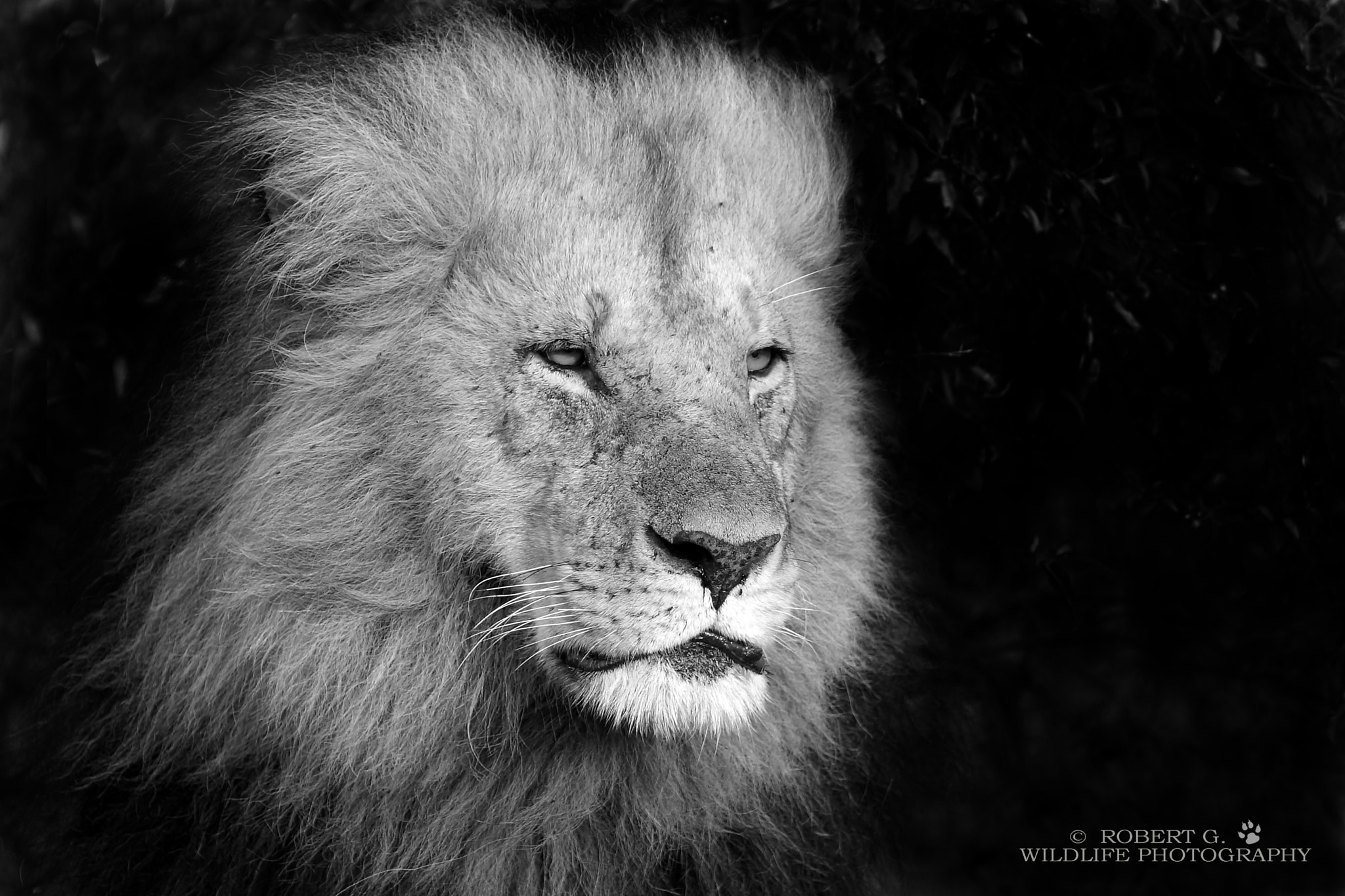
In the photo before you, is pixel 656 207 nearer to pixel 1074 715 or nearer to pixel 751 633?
pixel 751 633

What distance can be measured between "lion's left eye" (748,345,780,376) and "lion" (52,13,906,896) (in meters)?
0.01

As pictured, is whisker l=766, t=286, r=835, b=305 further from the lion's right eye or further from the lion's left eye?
the lion's right eye

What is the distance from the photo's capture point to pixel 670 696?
2240mm

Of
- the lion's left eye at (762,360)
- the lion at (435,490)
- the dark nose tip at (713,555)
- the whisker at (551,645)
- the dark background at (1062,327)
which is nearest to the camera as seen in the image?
the dark nose tip at (713,555)

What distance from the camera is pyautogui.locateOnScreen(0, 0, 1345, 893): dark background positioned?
3.28 meters

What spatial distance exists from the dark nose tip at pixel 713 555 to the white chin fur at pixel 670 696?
0.15 meters

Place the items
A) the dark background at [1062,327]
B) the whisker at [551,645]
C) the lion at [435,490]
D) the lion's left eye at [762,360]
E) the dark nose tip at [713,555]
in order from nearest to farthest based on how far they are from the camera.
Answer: the dark nose tip at [713,555] < the whisker at [551,645] < the lion at [435,490] < the lion's left eye at [762,360] < the dark background at [1062,327]

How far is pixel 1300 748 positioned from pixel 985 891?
0.91m

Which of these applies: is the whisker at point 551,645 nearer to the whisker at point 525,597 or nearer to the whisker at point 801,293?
the whisker at point 525,597

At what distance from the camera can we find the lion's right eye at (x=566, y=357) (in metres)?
2.42

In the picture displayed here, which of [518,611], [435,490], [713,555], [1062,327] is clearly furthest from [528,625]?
[1062,327]

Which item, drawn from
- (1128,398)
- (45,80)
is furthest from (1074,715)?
(45,80)

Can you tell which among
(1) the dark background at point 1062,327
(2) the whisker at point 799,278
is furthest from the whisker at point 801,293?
(1) the dark background at point 1062,327

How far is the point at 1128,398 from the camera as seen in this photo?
3520mm
